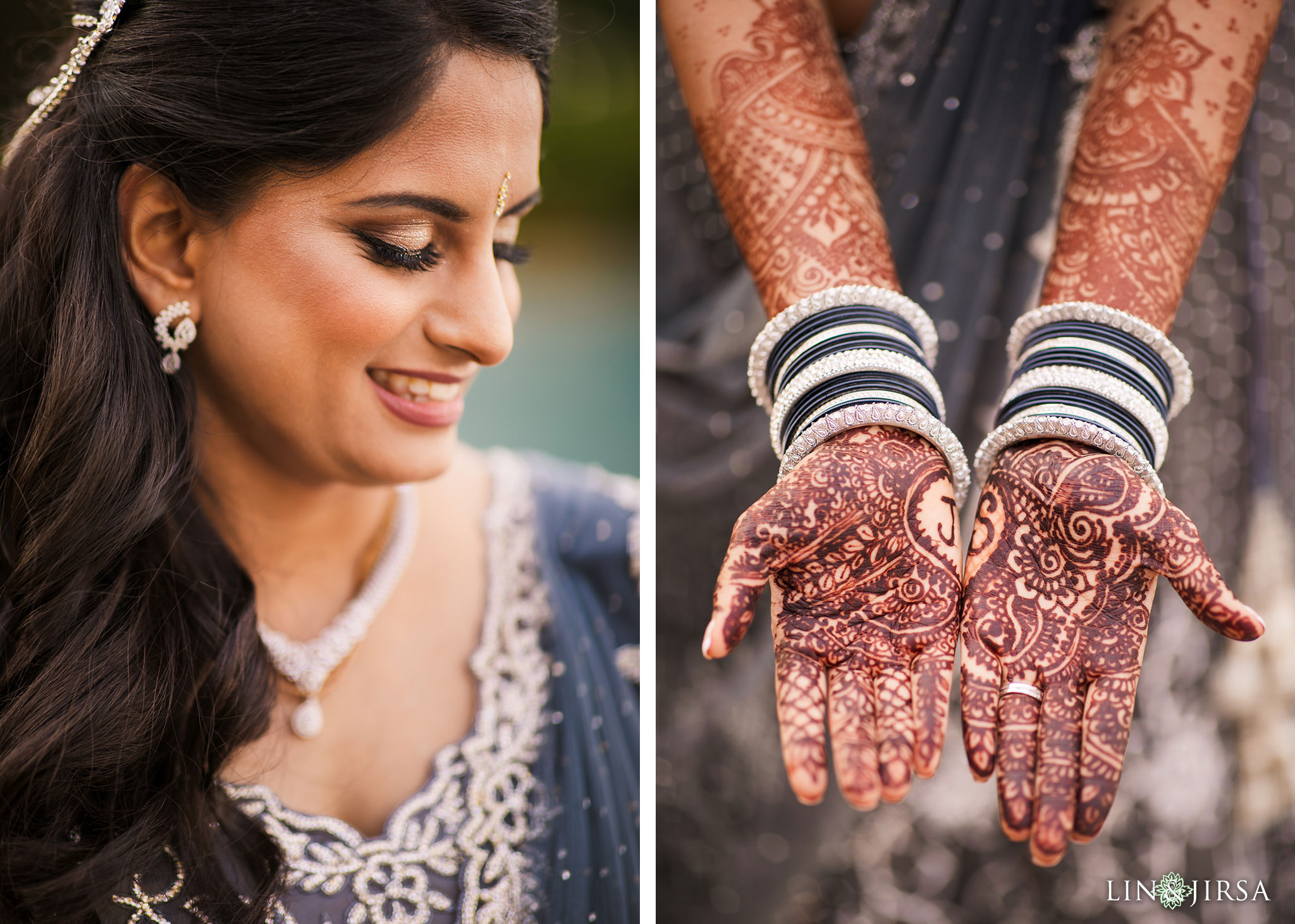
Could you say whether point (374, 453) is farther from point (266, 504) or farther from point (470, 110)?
point (470, 110)

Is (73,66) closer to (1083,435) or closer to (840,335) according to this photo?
(840,335)

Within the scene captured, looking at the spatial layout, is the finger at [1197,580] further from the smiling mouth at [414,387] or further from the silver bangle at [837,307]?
the smiling mouth at [414,387]

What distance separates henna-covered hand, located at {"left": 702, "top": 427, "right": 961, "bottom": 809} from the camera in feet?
2.08

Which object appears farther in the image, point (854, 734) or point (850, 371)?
point (850, 371)

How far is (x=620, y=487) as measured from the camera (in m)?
1.50

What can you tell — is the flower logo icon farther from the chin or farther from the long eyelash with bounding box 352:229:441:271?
the long eyelash with bounding box 352:229:441:271

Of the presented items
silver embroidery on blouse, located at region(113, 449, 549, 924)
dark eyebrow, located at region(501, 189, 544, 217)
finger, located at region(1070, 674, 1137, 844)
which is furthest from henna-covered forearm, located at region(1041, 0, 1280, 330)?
silver embroidery on blouse, located at region(113, 449, 549, 924)

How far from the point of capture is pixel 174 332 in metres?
0.96

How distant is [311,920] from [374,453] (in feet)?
1.66

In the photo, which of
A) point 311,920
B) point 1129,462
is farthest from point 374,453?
point 1129,462

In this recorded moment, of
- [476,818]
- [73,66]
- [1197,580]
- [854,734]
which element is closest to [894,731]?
[854,734]

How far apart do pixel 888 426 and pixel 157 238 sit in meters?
0.80

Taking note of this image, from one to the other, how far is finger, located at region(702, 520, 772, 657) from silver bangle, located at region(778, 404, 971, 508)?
0.11m

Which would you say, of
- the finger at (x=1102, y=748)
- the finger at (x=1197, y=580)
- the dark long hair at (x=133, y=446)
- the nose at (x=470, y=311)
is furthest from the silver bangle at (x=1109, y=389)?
the dark long hair at (x=133, y=446)
